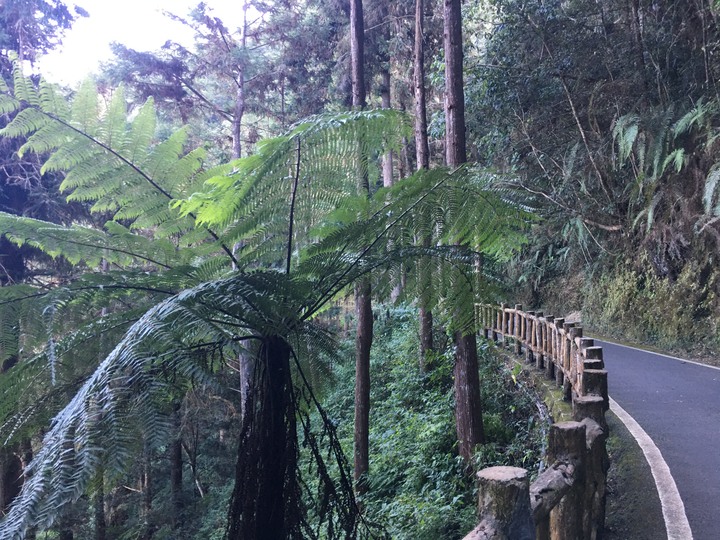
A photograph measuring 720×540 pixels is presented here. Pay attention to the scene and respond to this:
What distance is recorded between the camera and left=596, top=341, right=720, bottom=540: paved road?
5285 millimetres

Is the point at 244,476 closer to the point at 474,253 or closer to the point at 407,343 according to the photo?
the point at 474,253

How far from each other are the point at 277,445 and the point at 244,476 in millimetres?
214

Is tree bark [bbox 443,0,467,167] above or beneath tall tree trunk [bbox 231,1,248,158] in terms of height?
beneath

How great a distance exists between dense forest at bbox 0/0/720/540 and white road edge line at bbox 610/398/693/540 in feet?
4.14

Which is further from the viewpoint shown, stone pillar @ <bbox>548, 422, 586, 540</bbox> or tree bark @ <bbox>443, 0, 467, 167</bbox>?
tree bark @ <bbox>443, 0, 467, 167</bbox>

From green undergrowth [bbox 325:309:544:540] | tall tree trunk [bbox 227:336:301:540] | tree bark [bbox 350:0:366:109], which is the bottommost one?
green undergrowth [bbox 325:309:544:540]

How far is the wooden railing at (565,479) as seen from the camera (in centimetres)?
266

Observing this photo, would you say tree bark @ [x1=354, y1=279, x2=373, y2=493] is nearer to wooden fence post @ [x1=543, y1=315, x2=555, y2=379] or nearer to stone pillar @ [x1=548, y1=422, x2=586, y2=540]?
wooden fence post @ [x1=543, y1=315, x2=555, y2=379]

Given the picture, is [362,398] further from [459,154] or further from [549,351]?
[459,154]

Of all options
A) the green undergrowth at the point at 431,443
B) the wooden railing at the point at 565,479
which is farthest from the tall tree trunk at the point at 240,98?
the wooden railing at the point at 565,479

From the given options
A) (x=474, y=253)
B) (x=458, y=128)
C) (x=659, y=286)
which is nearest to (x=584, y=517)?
(x=474, y=253)

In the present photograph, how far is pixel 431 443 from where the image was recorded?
30.2ft

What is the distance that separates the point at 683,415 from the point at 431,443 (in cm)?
375

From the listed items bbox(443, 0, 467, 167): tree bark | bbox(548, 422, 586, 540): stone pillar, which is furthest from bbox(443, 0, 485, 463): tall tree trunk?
bbox(548, 422, 586, 540): stone pillar
